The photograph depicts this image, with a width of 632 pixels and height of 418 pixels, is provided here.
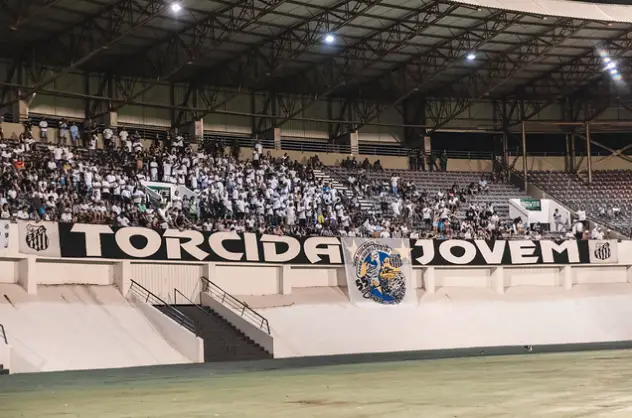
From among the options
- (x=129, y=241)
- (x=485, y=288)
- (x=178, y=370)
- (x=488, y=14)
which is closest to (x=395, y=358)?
(x=178, y=370)

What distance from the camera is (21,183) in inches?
1454

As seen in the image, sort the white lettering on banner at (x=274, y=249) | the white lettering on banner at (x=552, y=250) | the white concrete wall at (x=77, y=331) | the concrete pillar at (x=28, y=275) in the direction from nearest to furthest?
the white concrete wall at (x=77, y=331), the concrete pillar at (x=28, y=275), the white lettering on banner at (x=274, y=249), the white lettering on banner at (x=552, y=250)

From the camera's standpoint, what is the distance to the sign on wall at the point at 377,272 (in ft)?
141

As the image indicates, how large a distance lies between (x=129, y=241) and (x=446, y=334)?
15.9 meters

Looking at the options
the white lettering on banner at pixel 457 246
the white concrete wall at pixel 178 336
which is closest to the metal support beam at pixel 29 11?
the white concrete wall at pixel 178 336

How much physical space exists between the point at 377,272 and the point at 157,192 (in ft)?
35.7

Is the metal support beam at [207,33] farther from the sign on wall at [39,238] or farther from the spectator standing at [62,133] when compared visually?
the sign on wall at [39,238]

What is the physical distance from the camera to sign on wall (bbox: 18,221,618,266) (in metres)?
34.6

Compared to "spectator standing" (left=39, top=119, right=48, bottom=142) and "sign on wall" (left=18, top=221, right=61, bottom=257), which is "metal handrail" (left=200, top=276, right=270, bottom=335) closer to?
"sign on wall" (left=18, top=221, right=61, bottom=257)

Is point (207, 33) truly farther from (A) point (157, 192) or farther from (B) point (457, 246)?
(B) point (457, 246)

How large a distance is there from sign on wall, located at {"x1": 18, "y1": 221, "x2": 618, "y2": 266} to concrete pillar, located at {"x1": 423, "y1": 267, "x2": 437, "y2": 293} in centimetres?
42

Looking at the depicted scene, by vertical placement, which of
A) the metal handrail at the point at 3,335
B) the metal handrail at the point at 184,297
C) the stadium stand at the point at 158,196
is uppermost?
the stadium stand at the point at 158,196

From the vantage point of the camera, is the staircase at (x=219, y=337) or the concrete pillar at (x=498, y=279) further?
the concrete pillar at (x=498, y=279)

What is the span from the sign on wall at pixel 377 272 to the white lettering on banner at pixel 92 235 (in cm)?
1232
